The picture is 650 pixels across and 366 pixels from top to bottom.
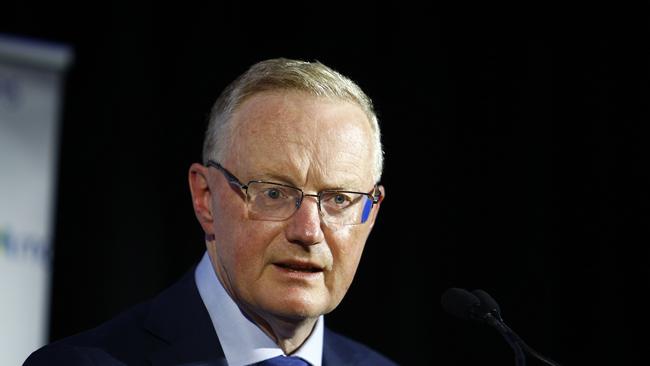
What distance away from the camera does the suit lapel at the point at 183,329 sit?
2023 mm

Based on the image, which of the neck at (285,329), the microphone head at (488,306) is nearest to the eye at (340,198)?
the neck at (285,329)

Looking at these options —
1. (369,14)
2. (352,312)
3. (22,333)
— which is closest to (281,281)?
(22,333)

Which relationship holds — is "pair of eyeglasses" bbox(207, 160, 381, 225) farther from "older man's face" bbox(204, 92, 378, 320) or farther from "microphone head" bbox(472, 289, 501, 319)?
"microphone head" bbox(472, 289, 501, 319)

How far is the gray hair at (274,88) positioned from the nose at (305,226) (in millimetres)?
267

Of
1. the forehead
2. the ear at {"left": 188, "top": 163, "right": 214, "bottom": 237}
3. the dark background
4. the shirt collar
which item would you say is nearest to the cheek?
the forehead

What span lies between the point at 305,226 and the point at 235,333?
362 mm

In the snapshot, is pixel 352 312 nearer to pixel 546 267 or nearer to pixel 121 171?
pixel 546 267

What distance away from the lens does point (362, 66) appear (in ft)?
13.5

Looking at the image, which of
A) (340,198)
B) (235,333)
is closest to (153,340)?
(235,333)

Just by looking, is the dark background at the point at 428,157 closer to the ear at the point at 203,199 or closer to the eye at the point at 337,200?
the ear at the point at 203,199

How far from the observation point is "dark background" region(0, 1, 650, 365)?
3682 millimetres

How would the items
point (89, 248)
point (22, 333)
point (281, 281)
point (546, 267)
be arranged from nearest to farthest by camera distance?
point (281, 281), point (22, 333), point (89, 248), point (546, 267)

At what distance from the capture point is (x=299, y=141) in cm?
201

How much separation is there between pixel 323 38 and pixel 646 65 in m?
1.53
